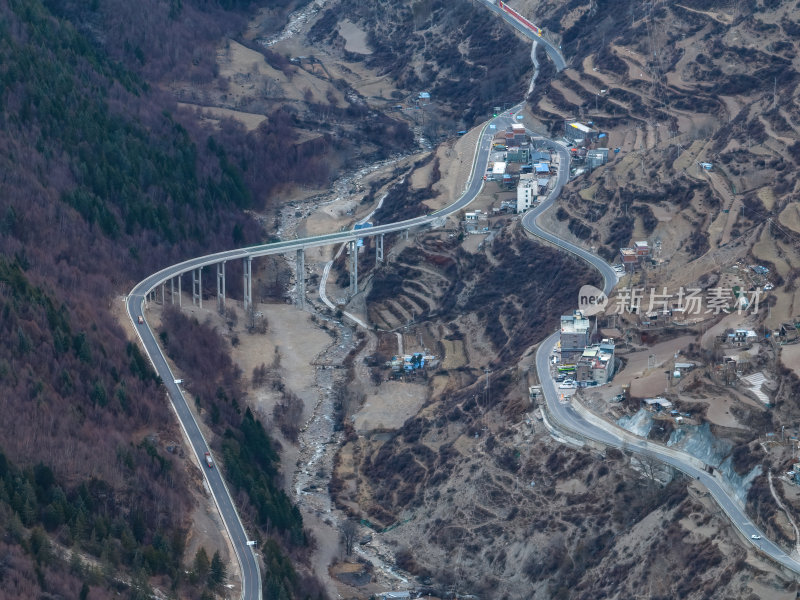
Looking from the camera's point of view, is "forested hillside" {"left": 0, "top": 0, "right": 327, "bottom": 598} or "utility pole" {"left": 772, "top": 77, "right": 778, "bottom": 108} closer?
"forested hillside" {"left": 0, "top": 0, "right": 327, "bottom": 598}

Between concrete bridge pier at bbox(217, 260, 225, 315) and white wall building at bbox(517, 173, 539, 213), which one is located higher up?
concrete bridge pier at bbox(217, 260, 225, 315)

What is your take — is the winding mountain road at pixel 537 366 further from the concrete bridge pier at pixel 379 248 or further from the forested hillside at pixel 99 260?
the forested hillside at pixel 99 260

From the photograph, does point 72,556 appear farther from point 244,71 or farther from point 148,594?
point 244,71

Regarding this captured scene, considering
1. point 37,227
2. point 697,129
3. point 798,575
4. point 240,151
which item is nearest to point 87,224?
point 37,227

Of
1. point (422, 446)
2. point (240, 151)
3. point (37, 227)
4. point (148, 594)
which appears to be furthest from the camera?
point (240, 151)

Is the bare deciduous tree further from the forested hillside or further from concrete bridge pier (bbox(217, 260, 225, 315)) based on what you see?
concrete bridge pier (bbox(217, 260, 225, 315))

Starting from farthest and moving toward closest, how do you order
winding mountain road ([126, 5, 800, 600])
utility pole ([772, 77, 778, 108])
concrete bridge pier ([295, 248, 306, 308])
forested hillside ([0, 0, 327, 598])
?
concrete bridge pier ([295, 248, 306, 308]), utility pole ([772, 77, 778, 108]), forested hillside ([0, 0, 327, 598]), winding mountain road ([126, 5, 800, 600])

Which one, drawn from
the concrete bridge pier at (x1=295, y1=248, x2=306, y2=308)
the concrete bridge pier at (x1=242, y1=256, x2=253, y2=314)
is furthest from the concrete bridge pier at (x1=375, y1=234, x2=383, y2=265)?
the concrete bridge pier at (x1=242, y1=256, x2=253, y2=314)
